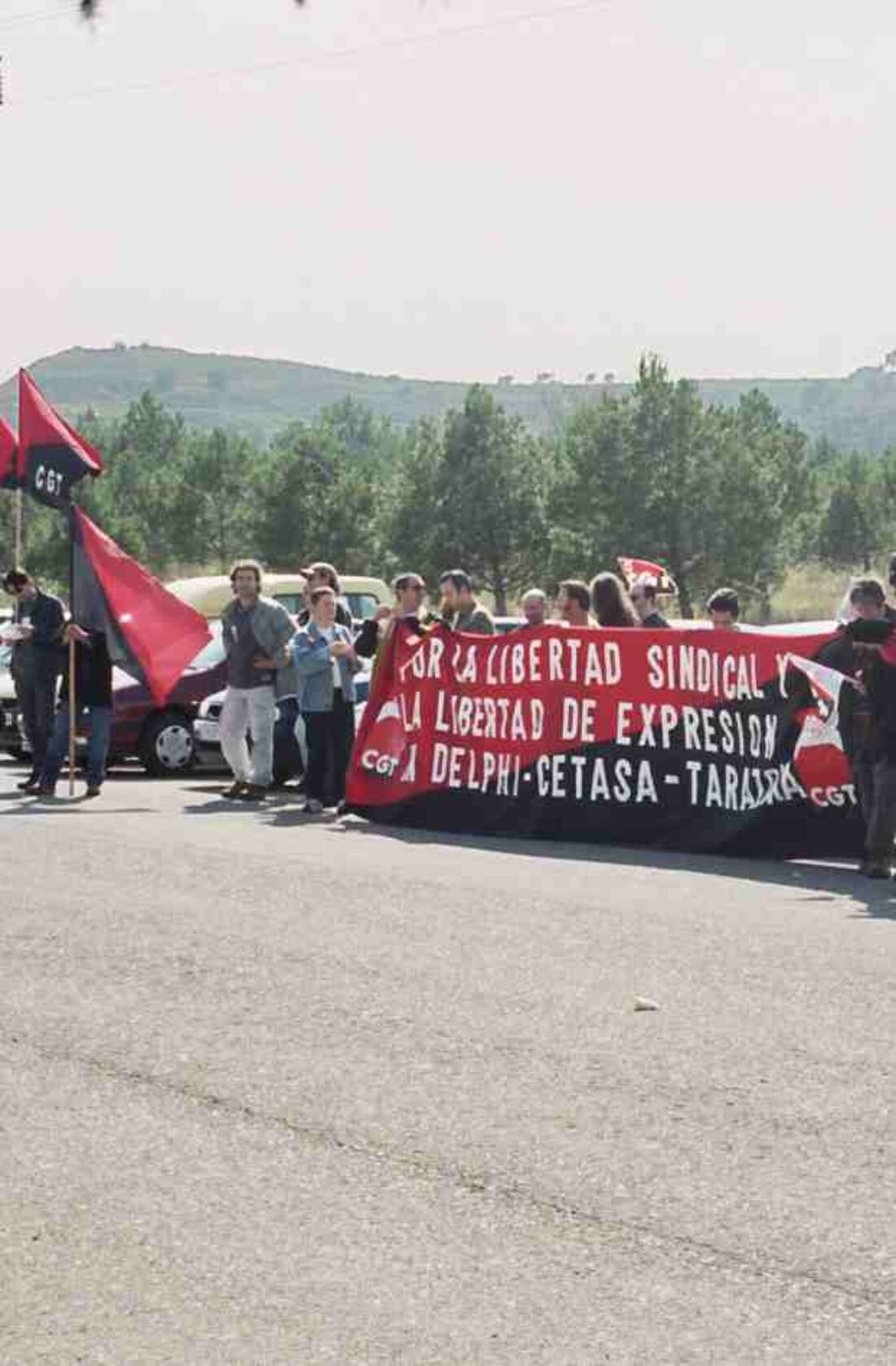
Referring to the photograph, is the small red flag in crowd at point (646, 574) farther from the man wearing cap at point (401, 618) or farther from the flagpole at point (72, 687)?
the flagpole at point (72, 687)

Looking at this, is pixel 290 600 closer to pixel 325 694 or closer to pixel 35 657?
pixel 35 657

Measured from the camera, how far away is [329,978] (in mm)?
9859

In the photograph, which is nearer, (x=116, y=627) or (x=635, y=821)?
(x=635, y=821)

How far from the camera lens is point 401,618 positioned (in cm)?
1802

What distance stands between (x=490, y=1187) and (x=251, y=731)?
13.3 meters

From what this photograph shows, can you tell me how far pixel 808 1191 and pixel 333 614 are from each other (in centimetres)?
1269

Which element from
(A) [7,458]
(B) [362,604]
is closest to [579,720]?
(A) [7,458]

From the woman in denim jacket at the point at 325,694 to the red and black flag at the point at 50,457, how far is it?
382 centimetres

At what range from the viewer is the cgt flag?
20.1m

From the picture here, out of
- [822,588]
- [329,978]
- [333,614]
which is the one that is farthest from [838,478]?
[329,978]

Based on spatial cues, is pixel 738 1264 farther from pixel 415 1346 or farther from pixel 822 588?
pixel 822 588

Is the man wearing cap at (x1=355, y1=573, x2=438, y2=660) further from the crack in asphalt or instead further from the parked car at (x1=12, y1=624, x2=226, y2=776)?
the crack in asphalt

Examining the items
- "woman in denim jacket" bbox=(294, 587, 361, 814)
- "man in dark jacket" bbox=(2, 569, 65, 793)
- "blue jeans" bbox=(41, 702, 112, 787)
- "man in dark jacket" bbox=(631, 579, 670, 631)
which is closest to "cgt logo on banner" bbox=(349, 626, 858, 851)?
"woman in denim jacket" bbox=(294, 587, 361, 814)

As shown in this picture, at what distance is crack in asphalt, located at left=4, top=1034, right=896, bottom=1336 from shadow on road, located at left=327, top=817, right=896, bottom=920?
4927 millimetres
